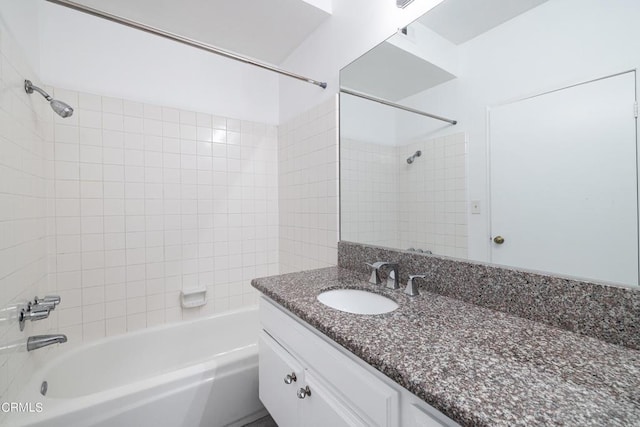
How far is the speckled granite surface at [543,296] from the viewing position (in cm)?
64

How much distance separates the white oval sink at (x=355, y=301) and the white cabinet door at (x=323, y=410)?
309mm

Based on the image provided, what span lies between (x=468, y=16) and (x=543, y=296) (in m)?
1.01

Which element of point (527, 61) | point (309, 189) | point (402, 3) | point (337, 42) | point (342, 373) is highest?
point (337, 42)

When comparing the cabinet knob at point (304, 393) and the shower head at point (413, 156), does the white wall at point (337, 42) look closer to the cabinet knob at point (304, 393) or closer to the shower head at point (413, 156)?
the shower head at point (413, 156)

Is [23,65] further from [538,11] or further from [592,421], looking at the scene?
[592,421]

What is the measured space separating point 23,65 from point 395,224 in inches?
76.4

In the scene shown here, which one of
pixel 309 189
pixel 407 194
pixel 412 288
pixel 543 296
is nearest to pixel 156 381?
pixel 412 288

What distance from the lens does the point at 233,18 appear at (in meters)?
1.66

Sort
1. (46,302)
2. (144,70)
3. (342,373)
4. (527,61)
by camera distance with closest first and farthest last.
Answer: (342,373), (527,61), (46,302), (144,70)

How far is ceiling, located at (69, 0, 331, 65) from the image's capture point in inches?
60.9

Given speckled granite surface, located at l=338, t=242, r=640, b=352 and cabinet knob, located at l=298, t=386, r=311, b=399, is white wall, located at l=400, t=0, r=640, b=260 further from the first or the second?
cabinet knob, located at l=298, t=386, r=311, b=399

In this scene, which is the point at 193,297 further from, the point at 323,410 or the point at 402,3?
the point at 402,3

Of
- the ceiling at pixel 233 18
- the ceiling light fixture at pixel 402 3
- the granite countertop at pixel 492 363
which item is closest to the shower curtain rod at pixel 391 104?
the ceiling light fixture at pixel 402 3

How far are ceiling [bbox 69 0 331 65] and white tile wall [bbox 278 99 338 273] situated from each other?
0.55 metres
